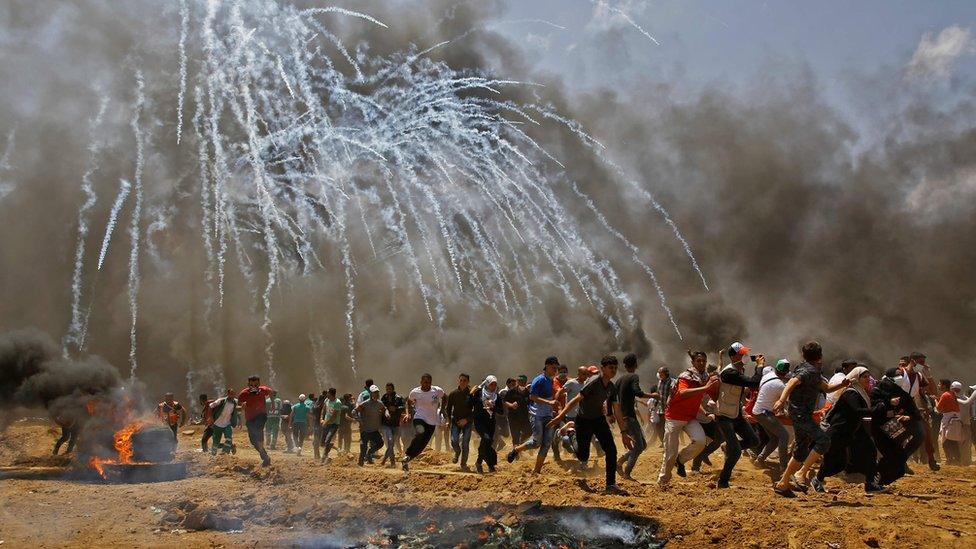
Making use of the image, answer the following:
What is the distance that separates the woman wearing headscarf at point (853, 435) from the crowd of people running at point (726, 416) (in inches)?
0.4

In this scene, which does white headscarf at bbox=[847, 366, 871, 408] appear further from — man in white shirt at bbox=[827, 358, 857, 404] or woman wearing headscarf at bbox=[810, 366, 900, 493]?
man in white shirt at bbox=[827, 358, 857, 404]

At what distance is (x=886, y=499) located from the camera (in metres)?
9.12

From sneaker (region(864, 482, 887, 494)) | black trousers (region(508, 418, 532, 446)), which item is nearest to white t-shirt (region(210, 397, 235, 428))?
black trousers (region(508, 418, 532, 446))

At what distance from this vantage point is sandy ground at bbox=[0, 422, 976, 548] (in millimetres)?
7750

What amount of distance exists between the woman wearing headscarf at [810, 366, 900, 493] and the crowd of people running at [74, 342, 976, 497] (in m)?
0.01

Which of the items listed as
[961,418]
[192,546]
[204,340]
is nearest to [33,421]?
[204,340]

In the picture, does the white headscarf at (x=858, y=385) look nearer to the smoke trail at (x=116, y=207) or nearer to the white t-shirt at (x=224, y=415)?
the white t-shirt at (x=224, y=415)

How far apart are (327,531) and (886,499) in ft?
20.5

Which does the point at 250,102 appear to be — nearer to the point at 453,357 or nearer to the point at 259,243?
the point at 259,243

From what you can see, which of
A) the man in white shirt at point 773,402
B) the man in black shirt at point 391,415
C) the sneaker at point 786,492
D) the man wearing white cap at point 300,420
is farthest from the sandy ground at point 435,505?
the man wearing white cap at point 300,420

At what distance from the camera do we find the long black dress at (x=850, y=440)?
9156 mm

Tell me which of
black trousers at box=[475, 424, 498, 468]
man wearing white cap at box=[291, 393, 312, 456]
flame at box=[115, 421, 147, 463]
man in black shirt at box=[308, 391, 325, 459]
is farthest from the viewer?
man wearing white cap at box=[291, 393, 312, 456]

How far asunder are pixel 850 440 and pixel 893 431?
2.43 feet

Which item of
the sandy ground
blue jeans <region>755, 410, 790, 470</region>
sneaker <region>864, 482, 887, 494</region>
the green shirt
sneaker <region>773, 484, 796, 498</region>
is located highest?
the green shirt
